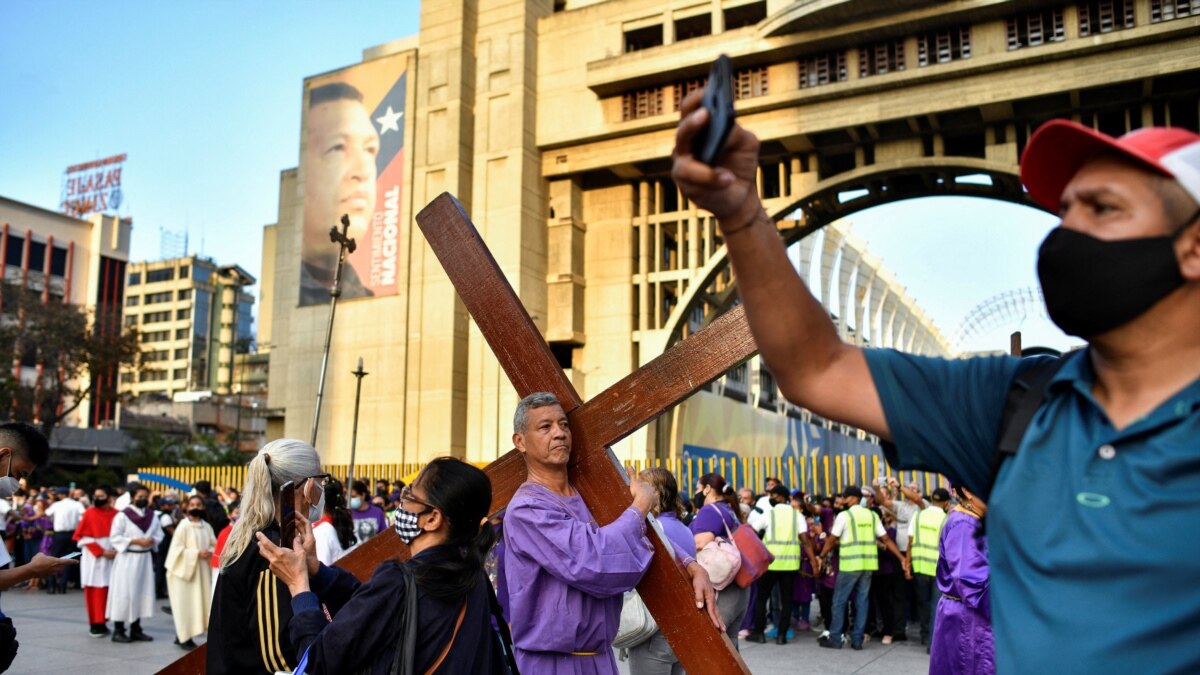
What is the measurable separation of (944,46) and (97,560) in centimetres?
2148

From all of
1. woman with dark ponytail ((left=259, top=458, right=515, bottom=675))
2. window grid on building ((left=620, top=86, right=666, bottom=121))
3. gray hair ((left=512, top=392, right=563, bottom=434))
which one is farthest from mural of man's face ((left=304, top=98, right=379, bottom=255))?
woman with dark ponytail ((left=259, top=458, right=515, bottom=675))

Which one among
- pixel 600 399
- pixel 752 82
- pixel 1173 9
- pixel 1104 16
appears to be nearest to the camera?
pixel 600 399

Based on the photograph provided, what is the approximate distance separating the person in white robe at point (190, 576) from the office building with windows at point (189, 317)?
80764 millimetres

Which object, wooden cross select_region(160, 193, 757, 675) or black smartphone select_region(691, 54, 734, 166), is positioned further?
wooden cross select_region(160, 193, 757, 675)

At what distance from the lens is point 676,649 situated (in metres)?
3.32

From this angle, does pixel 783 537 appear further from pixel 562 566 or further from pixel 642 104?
pixel 642 104

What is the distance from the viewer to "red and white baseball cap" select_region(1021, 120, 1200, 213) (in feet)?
4.31

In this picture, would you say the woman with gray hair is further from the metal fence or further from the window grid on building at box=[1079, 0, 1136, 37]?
the window grid on building at box=[1079, 0, 1136, 37]

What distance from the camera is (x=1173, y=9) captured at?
67.1 feet

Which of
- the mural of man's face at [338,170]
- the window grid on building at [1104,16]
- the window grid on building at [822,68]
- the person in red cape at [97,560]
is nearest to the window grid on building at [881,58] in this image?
the window grid on building at [822,68]

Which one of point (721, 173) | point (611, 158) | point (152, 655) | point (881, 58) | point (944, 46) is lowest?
point (152, 655)

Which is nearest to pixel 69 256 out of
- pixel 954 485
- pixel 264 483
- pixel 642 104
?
pixel 642 104

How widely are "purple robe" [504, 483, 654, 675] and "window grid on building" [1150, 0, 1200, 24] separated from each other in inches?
877

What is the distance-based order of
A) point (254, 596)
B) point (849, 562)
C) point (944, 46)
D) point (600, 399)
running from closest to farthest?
point (254, 596) → point (600, 399) → point (849, 562) → point (944, 46)
